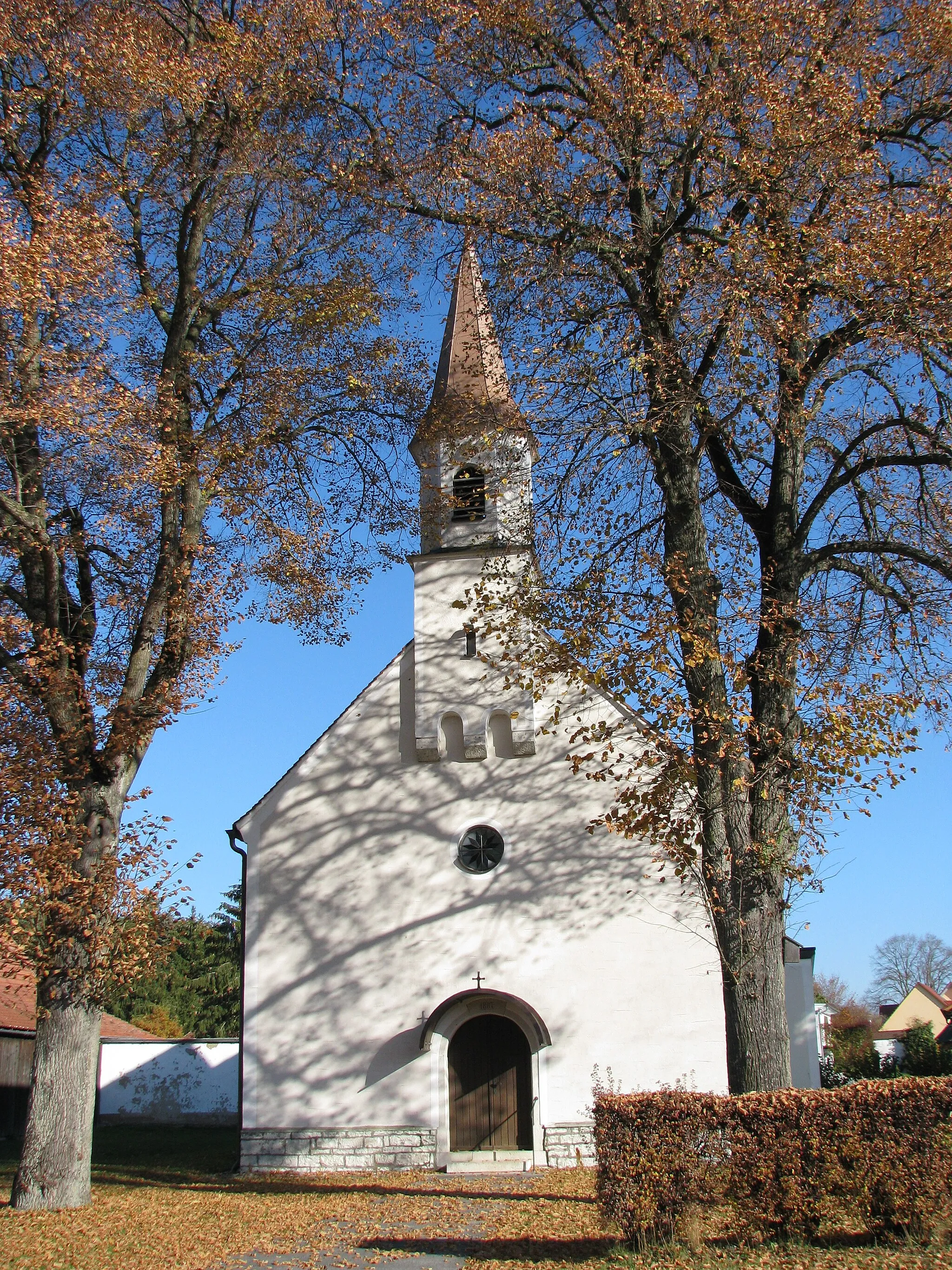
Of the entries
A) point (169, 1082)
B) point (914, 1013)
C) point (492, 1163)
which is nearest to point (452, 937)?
point (492, 1163)

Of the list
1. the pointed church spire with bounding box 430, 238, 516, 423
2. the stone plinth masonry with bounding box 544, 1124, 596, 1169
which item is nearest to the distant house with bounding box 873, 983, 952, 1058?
the stone plinth masonry with bounding box 544, 1124, 596, 1169

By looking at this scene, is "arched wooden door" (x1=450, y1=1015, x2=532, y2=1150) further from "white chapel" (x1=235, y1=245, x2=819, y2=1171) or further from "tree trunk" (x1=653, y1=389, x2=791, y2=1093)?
"tree trunk" (x1=653, y1=389, x2=791, y2=1093)

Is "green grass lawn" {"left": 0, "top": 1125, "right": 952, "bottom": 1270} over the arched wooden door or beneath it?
beneath

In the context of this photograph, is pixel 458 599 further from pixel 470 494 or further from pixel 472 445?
pixel 472 445

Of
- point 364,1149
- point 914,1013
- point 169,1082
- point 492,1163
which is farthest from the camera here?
point 914,1013

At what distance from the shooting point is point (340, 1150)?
15422 millimetres

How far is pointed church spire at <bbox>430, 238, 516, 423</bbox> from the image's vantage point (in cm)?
1175

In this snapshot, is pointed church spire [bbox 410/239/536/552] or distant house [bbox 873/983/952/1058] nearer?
pointed church spire [bbox 410/239/536/552]

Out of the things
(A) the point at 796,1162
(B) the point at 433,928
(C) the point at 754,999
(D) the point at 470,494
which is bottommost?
(A) the point at 796,1162

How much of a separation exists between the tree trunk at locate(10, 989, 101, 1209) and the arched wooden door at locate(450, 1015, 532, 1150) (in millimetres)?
5742

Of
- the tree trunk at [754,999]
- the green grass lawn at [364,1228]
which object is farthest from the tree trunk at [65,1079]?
the tree trunk at [754,999]

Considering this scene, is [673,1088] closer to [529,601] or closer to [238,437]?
[529,601]

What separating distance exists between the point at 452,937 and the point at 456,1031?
1406 mm

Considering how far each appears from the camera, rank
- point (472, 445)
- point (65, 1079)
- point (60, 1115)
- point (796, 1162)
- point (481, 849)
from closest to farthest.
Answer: point (796, 1162)
point (60, 1115)
point (65, 1079)
point (472, 445)
point (481, 849)
